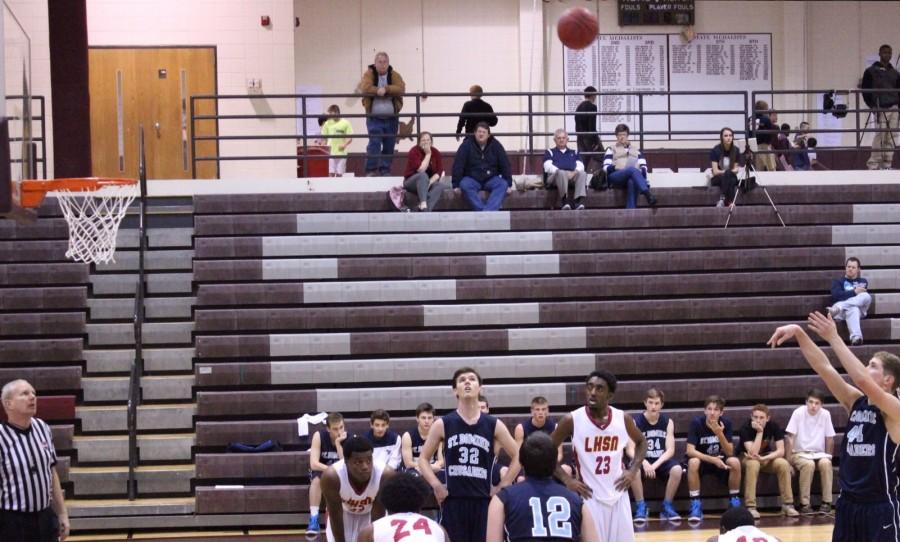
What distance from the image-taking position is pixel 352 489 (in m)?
6.61

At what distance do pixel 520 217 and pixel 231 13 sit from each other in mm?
5611

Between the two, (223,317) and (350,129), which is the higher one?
(350,129)

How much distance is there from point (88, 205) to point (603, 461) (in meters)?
6.57

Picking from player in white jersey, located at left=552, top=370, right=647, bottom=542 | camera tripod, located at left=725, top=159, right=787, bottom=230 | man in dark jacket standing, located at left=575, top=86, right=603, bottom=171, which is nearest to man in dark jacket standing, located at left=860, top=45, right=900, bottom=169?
camera tripod, located at left=725, top=159, right=787, bottom=230

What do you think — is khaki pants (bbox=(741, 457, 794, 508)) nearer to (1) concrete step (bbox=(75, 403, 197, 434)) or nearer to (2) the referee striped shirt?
(1) concrete step (bbox=(75, 403, 197, 434))

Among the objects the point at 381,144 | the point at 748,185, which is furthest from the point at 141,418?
the point at 748,185

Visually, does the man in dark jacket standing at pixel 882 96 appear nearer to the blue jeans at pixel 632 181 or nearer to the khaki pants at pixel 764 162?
the khaki pants at pixel 764 162

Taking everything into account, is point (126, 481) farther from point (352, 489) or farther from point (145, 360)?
point (352, 489)

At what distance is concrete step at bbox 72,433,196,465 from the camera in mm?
11359

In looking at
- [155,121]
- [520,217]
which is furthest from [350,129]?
[520,217]

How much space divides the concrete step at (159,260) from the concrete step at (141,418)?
6.24 feet

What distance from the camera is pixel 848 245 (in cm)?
1372

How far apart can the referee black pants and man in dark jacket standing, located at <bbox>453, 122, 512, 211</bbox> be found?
7.34 meters

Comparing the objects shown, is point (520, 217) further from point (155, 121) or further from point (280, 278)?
point (155, 121)
